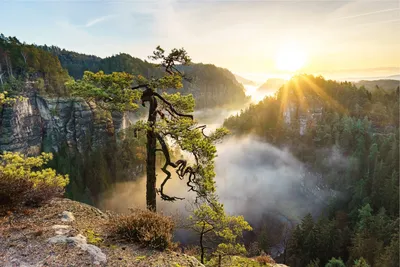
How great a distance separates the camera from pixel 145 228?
6973 millimetres

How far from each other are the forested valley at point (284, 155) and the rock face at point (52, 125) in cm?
25

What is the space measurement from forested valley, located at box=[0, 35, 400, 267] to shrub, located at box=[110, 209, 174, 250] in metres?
32.2

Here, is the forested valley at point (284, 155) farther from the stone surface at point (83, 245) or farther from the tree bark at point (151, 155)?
the stone surface at point (83, 245)

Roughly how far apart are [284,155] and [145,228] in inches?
3780

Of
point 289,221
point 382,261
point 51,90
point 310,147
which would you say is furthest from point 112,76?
point 310,147

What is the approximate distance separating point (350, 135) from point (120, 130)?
67.5 meters

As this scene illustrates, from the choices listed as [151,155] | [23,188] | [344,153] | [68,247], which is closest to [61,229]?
[68,247]

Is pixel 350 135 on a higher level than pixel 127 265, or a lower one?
lower

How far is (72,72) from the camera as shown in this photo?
137 metres

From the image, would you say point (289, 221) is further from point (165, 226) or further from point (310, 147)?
point (165, 226)

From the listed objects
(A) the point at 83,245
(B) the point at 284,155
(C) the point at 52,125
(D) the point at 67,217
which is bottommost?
(B) the point at 284,155

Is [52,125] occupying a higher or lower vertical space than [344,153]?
higher

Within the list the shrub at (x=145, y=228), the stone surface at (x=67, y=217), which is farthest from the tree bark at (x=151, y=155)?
the stone surface at (x=67, y=217)

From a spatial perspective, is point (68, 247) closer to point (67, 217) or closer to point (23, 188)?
point (67, 217)
